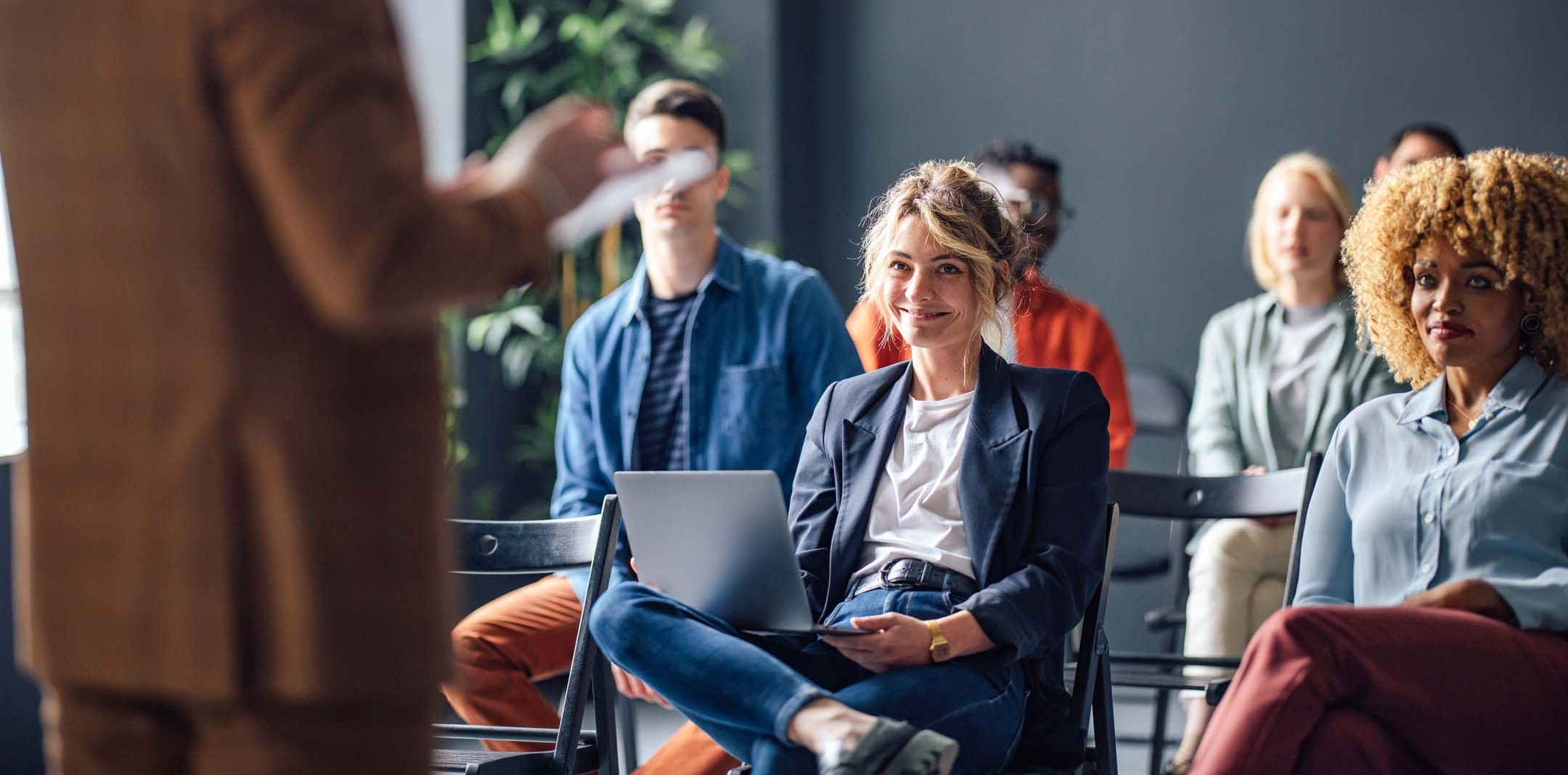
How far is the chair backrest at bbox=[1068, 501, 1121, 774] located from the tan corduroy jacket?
49.0 inches

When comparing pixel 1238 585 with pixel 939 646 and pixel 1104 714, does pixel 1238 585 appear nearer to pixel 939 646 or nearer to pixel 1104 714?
pixel 1104 714

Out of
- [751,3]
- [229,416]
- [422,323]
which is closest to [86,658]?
[229,416]

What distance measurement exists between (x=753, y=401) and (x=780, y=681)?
1229mm

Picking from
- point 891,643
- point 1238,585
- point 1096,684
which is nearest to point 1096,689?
point 1096,684

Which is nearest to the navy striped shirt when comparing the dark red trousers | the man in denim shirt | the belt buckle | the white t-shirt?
the man in denim shirt

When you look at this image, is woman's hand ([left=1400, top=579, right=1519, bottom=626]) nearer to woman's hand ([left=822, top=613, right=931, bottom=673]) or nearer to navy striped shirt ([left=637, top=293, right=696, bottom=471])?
woman's hand ([left=822, top=613, right=931, bottom=673])

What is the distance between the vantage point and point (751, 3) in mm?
4875

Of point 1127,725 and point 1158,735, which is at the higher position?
point 1158,735

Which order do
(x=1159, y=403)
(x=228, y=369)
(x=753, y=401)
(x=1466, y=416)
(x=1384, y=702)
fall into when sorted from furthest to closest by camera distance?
(x=1159, y=403), (x=753, y=401), (x=1466, y=416), (x=1384, y=702), (x=228, y=369)

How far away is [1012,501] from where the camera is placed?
2.14 meters

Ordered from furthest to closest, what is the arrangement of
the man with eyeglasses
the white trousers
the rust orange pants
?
the man with eyeglasses < the white trousers < the rust orange pants

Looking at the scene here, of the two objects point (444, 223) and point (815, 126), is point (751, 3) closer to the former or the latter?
point (815, 126)

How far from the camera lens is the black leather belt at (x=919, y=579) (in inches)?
83.6

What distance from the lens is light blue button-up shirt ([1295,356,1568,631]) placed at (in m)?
2.04
